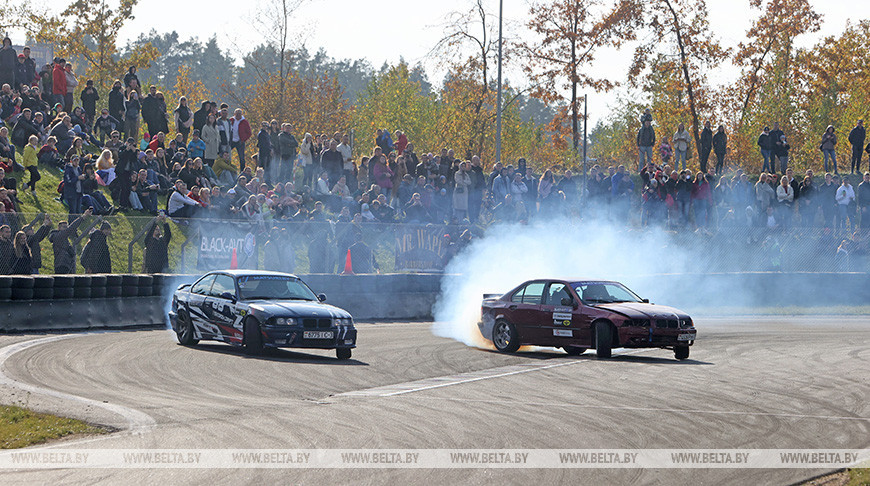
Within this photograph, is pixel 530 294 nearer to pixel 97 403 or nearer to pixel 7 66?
pixel 97 403

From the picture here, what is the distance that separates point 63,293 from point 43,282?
52cm

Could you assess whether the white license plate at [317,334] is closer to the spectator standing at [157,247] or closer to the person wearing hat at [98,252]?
the person wearing hat at [98,252]

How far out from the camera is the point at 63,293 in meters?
18.8

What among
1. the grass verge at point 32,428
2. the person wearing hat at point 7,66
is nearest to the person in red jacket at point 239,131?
the person wearing hat at point 7,66

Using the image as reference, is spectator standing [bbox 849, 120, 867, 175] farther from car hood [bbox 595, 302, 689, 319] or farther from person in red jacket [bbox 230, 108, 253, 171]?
car hood [bbox 595, 302, 689, 319]

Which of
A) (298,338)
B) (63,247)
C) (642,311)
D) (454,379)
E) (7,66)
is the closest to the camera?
(454,379)

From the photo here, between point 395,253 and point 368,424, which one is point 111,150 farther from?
point 368,424

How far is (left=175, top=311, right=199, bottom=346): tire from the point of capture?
54.3 ft

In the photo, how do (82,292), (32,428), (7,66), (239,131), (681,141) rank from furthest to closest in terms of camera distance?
(681,141)
(239,131)
(7,66)
(82,292)
(32,428)

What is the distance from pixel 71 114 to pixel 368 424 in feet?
70.8

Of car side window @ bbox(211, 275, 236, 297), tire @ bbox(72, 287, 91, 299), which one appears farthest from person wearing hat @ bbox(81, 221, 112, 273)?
car side window @ bbox(211, 275, 236, 297)

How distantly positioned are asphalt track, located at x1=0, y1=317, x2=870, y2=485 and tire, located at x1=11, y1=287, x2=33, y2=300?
130 cm

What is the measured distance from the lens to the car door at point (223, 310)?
1566cm

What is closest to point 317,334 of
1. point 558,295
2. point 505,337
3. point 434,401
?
point 505,337
